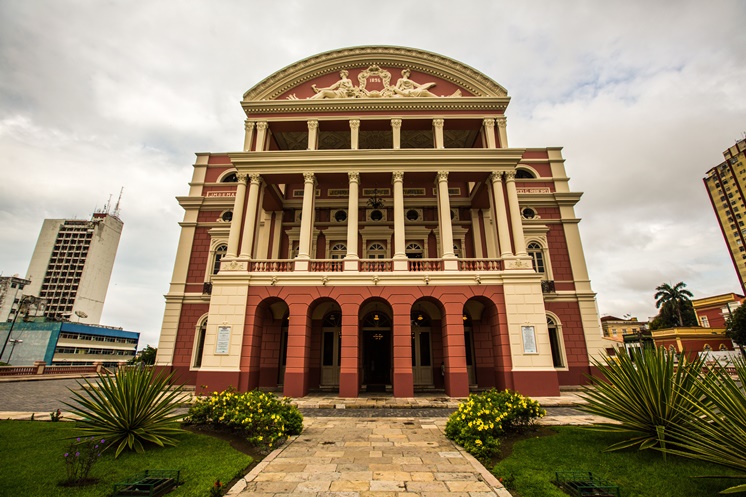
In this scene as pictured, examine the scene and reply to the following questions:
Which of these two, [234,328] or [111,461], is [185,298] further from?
[111,461]

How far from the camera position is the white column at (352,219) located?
52.9ft

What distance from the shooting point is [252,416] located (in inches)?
296

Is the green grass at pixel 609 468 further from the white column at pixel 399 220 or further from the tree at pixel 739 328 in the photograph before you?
the tree at pixel 739 328

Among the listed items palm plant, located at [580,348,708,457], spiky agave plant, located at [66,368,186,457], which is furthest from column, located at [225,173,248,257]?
palm plant, located at [580,348,708,457]

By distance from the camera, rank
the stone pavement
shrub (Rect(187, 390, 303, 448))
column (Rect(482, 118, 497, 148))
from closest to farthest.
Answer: the stone pavement → shrub (Rect(187, 390, 303, 448)) → column (Rect(482, 118, 497, 148))

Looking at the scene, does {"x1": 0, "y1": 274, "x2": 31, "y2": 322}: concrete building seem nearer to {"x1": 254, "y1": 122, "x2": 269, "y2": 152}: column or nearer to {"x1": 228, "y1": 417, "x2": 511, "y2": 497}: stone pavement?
{"x1": 254, "y1": 122, "x2": 269, "y2": 152}: column

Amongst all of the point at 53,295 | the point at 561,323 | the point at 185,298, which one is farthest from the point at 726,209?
the point at 53,295

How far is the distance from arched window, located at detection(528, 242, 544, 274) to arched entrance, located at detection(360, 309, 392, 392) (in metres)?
9.11

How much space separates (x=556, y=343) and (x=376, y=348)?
9794 millimetres

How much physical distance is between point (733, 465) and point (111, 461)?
357 inches

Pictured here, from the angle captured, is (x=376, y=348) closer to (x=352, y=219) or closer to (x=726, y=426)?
(x=352, y=219)

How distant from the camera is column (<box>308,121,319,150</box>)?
58.4ft

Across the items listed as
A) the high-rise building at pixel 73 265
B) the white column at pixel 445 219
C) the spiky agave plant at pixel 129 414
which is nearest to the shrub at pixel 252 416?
the spiky agave plant at pixel 129 414

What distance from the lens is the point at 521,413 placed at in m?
8.06
